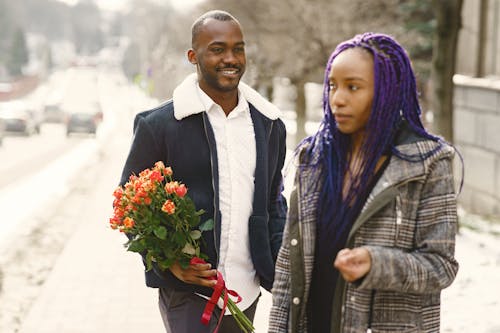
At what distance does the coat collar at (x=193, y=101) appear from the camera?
336cm

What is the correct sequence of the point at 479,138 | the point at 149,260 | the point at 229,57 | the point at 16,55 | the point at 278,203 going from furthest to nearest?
1. the point at 16,55
2. the point at 479,138
3. the point at 278,203
4. the point at 229,57
5. the point at 149,260

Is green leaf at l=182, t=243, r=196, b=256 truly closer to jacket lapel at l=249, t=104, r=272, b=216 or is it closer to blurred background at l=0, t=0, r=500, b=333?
jacket lapel at l=249, t=104, r=272, b=216

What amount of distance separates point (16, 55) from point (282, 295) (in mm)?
95523

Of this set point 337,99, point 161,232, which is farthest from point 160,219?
point 337,99

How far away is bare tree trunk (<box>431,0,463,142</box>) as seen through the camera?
10.2 meters

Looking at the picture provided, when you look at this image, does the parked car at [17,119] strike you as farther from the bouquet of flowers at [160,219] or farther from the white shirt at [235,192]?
the bouquet of flowers at [160,219]

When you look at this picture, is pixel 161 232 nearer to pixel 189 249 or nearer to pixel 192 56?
pixel 189 249

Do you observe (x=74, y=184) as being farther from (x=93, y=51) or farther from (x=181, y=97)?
(x=93, y=51)

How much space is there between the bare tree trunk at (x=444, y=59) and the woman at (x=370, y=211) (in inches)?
317

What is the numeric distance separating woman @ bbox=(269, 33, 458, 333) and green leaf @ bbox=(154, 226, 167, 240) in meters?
0.61

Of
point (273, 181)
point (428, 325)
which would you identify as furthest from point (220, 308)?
point (428, 325)

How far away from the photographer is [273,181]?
11.7 ft

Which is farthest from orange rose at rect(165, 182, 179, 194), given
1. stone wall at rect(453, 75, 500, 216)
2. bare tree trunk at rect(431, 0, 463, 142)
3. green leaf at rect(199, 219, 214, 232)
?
stone wall at rect(453, 75, 500, 216)

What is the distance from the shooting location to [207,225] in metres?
3.23
